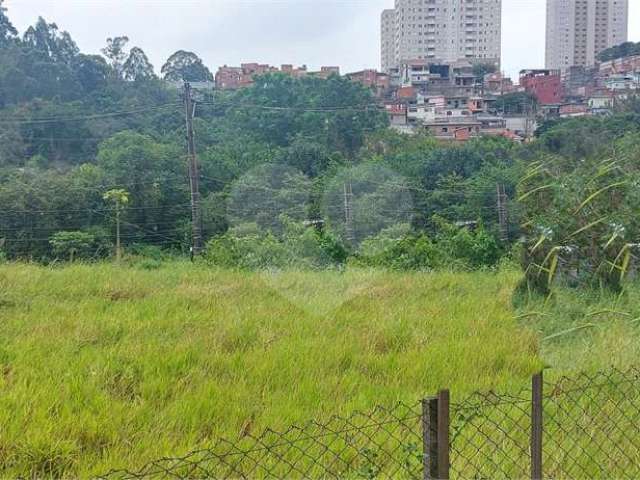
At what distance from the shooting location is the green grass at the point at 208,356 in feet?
10.9

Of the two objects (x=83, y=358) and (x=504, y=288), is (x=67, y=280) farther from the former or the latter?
(x=504, y=288)

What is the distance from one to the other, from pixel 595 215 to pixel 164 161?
17.6 m

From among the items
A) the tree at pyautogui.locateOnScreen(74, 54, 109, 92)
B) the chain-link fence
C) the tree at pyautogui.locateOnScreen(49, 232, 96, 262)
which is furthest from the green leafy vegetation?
the chain-link fence

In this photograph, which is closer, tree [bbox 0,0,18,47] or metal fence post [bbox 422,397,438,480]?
metal fence post [bbox 422,397,438,480]

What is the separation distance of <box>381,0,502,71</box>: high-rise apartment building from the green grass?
55.2 metres

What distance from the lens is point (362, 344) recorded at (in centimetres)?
501

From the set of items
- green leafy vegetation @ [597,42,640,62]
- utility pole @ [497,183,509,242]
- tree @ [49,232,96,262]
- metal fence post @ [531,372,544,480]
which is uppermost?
green leafy vegetation @ [597,42,640,62]

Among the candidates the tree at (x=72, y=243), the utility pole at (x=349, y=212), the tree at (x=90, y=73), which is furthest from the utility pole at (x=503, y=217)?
the tree at (x=90, y=73)

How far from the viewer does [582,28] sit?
206 ft

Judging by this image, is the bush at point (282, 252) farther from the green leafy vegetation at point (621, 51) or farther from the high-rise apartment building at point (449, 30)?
the high-rise apartment building at point (449, 30)

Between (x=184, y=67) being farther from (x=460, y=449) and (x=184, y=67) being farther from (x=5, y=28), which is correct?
(x=460, y=449)

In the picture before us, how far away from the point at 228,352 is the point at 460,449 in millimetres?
2080

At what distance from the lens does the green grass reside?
131 inches

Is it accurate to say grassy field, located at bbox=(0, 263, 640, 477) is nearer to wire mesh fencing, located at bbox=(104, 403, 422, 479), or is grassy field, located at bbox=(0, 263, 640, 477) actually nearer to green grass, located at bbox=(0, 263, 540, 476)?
green grass, located at bbox=(0, 263, 540, 476)
